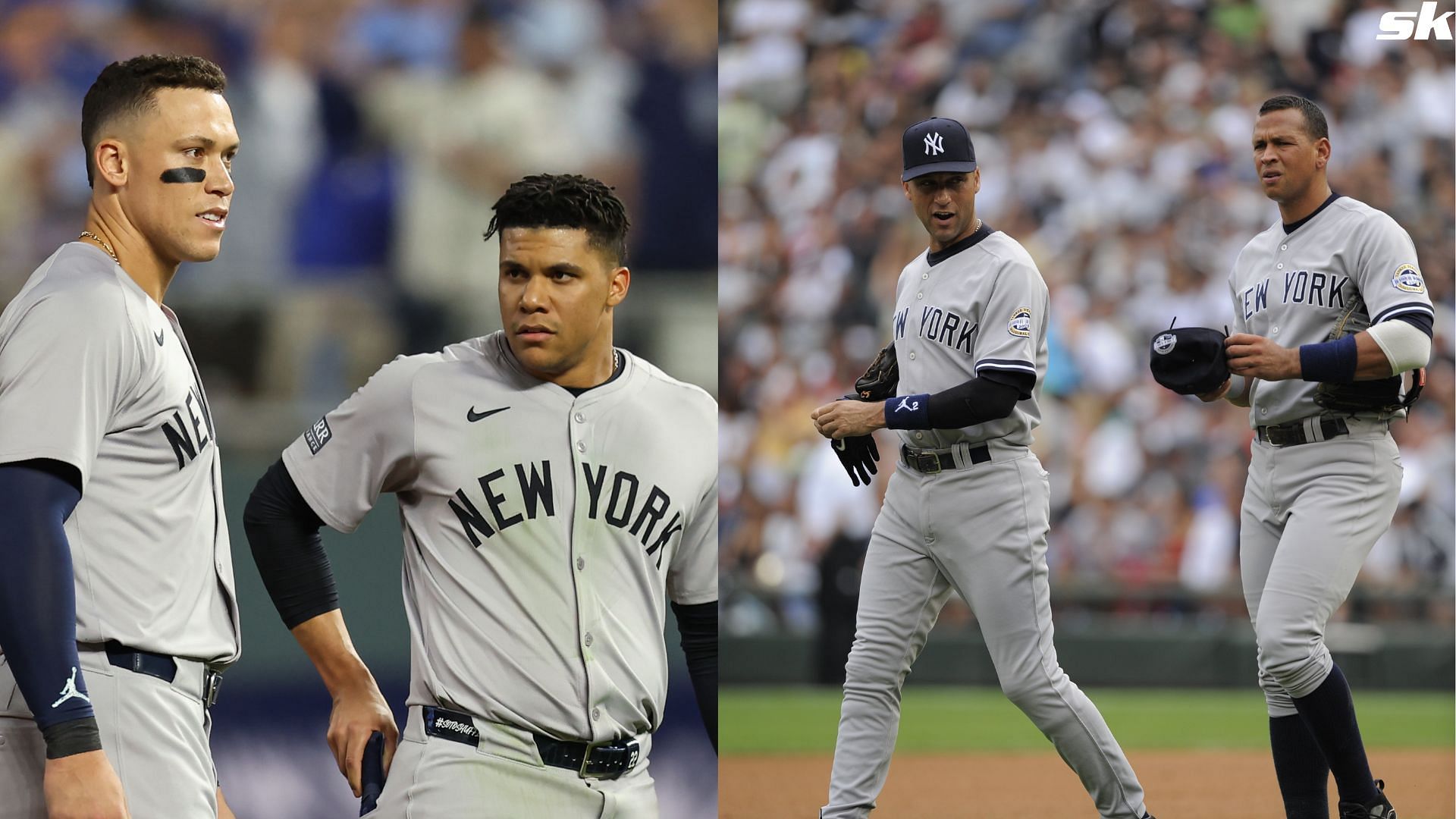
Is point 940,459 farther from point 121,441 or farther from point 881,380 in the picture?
point 121,441

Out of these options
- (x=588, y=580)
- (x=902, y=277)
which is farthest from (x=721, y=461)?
(x=588, y=580)

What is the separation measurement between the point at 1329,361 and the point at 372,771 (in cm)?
249

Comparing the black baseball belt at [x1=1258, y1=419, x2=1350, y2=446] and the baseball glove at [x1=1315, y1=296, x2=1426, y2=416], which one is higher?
the baseball glove at [x1=1315, y1=296, x2=1426, y2=416]

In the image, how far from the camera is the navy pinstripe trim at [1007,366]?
362cm

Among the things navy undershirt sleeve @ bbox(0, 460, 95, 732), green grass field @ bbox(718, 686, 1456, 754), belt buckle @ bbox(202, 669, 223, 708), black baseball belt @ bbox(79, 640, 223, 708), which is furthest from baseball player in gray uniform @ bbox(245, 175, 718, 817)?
green grass field @ bbox(718, 686, 1456, 754)

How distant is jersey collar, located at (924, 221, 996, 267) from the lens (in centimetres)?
389

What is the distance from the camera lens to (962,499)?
3.73 m

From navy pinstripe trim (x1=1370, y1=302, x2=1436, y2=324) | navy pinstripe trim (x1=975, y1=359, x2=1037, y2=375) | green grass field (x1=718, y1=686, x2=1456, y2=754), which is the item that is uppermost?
navy pinstripe trim (x1=1370, y1=302, x2=1436, y2=324)

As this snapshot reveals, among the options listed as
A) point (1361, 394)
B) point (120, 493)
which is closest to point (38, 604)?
point (120, 493)

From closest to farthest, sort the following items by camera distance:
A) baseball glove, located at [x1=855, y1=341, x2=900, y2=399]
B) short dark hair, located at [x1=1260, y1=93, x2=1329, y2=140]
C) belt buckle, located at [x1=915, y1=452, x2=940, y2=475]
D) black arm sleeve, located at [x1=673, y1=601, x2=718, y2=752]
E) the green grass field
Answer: black arm sleeve, located at [x1=673, y1=601, x2=718, y2=752] → belt buckle, located at [x1=915, y1=452, x2=940, y2=475] → short dark hair, located at [x1=1260, y1=93, x2=1329, y2=140] → baseball glove, located at [x1=855, y1=341, x2=900, y2=399] → the green grass field

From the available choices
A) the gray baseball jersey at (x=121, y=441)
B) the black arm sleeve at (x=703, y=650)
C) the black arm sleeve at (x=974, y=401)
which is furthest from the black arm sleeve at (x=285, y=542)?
the black arm sleeve at (x=974, y=401)

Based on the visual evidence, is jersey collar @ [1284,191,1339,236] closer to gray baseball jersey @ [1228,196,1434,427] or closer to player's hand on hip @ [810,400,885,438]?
gray baseball jersey @ [1228,196,1434,427]

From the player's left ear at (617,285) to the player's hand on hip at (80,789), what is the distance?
1029 millimetres

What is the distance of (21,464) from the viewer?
6.19ft
